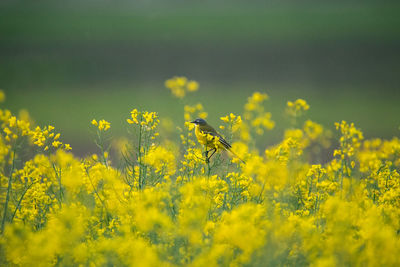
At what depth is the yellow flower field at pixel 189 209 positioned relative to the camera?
11.5ft

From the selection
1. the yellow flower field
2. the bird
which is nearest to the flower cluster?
the yellow flower field

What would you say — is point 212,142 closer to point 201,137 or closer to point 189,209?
point 201,137

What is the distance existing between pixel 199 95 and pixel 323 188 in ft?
56.7

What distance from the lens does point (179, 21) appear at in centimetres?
2998

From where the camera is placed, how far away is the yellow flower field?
3510 millimetres

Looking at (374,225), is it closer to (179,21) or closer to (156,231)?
(156,231)

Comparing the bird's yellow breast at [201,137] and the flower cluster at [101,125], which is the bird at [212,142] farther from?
the flower cluster at [101,125]

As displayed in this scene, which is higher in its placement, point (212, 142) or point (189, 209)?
point (212, 142)

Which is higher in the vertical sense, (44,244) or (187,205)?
(187,205)

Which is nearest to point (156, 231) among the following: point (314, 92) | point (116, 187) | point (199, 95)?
point (116, 187)

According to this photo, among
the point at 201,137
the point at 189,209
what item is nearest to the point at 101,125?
the point at 201,137

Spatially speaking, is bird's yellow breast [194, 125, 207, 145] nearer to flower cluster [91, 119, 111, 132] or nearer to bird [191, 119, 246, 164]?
bird [191, 119, 246, 164]

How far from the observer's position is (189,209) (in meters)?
3.71

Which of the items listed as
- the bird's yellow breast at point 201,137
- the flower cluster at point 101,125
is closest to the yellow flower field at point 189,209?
the flower cluster at point 101,125
